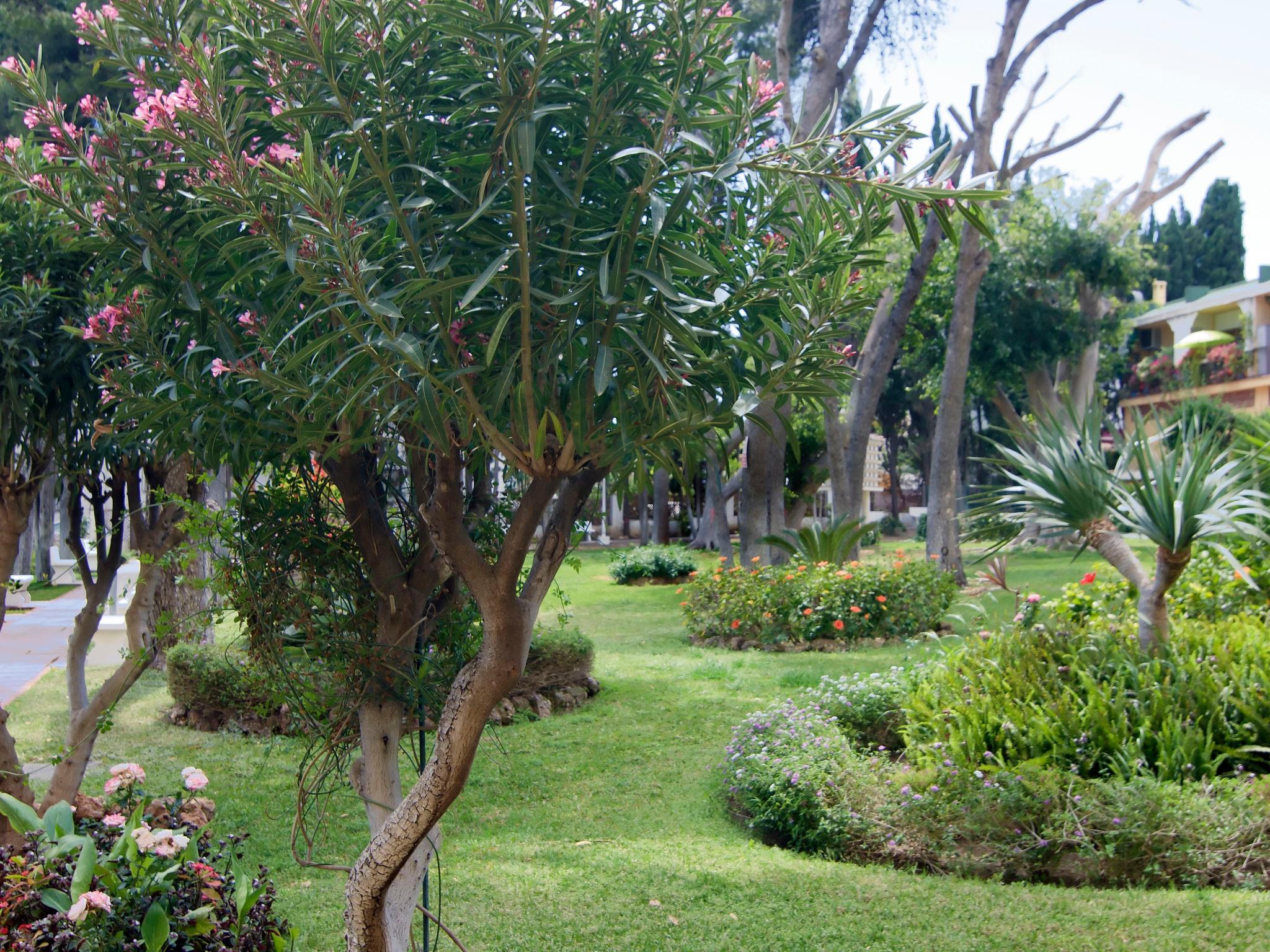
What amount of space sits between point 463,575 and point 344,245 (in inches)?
37.4

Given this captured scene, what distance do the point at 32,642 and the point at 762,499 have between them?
34.9 ft

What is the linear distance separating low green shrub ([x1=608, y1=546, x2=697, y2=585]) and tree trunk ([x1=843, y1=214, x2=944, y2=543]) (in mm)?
5629

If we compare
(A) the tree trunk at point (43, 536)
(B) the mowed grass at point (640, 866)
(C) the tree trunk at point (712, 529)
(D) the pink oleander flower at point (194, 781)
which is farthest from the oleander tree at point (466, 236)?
(A) the tree trunk at point (43, 536)

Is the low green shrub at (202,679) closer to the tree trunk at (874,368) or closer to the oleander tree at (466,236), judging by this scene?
the oleander tree at (466,236)

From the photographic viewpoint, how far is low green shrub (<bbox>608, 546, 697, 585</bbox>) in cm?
2073

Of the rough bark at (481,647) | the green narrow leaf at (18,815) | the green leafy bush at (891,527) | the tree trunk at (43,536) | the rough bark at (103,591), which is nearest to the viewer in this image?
the rough bark at (481,647)

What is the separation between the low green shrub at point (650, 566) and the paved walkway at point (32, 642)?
9981mm

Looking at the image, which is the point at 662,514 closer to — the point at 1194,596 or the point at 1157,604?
the point at 1194,596

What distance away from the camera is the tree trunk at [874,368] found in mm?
14133

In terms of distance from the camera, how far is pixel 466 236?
2014mm

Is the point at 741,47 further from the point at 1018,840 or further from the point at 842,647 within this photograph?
the point at 1018,840

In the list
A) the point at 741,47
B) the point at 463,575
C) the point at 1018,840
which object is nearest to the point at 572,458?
the point at 463,575

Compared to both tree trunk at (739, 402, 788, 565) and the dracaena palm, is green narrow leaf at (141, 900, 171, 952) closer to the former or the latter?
the dracaena palm

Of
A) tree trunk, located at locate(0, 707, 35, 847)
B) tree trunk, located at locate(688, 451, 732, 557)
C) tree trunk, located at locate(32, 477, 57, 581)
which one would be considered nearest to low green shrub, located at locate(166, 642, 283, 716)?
tree trunk, located at locate(0, 707, 35, 847)
